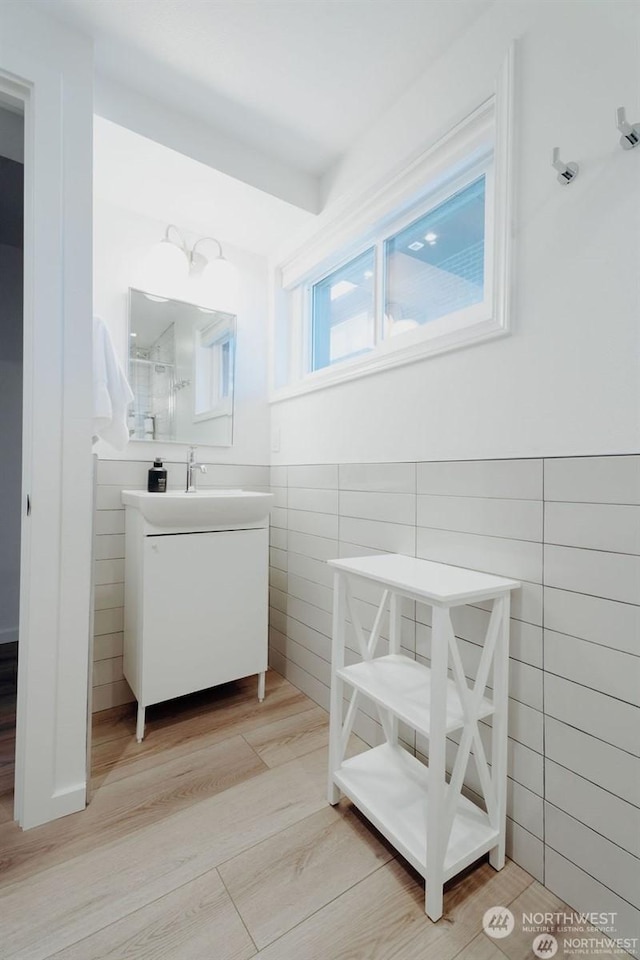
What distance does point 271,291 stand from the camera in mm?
2281

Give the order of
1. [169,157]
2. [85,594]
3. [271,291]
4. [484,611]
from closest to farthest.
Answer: [484,611] → [85,594] → [169,157] → [271,291]

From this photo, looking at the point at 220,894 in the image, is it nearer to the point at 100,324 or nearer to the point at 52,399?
the point at 52,399

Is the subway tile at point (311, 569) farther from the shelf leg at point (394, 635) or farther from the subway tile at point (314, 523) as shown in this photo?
the shelf leg at point (394, 635)

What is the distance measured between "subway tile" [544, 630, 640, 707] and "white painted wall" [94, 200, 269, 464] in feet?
5.37

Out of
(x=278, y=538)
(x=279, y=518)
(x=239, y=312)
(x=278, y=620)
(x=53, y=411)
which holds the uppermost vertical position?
(x=239, y=312)

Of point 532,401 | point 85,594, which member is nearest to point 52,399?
point 85,594

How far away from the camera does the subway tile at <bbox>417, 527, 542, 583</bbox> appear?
3.49ft

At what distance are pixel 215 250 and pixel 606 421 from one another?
1.95 metres

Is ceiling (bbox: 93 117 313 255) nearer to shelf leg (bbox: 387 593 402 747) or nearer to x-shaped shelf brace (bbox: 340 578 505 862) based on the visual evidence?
shelf leg (bbox: 387 593 402 747)

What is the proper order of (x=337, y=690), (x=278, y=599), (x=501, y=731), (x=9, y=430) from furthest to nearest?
(x=9, y=430) → (x=278, y=599) → (x=337, y=690) → (x=501, y=731)

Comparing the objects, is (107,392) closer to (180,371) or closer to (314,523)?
(180,371)

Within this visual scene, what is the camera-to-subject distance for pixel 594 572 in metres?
0.94

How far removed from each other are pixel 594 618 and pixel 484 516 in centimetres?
35

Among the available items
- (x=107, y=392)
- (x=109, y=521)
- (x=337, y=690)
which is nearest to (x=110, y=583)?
(x=109, y=521)
